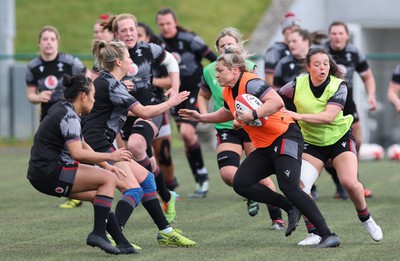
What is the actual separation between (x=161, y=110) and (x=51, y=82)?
12.0ft

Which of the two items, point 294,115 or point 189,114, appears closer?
point 294,115

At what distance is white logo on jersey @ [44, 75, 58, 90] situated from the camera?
37.4 ft

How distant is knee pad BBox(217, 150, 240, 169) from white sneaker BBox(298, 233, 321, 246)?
169cm

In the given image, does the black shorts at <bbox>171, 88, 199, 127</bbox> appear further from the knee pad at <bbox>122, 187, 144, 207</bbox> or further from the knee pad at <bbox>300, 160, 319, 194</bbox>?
the knee pad at <bbox>122, 187, 144, 207</bbox>

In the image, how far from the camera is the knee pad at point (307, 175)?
27.5 feet

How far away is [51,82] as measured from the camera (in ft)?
37.4

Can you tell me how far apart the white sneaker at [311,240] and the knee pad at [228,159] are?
66.3 inches

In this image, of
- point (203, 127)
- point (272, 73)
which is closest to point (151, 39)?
point (272, 73)

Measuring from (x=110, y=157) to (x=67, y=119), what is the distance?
1.43 feet

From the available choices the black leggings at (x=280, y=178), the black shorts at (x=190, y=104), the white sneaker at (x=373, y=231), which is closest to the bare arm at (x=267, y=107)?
the black leggings at (x=280, y=178)

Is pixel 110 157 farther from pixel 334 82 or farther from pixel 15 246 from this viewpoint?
pixel 334 82

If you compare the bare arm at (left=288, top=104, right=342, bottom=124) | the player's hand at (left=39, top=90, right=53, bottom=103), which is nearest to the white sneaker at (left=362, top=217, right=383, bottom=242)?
the bare arm at (left=288, top=104, right=342, bottom=124)

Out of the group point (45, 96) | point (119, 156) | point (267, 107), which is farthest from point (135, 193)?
point (45, 96)

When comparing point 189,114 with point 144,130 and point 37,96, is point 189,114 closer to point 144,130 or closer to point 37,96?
point 144,130
